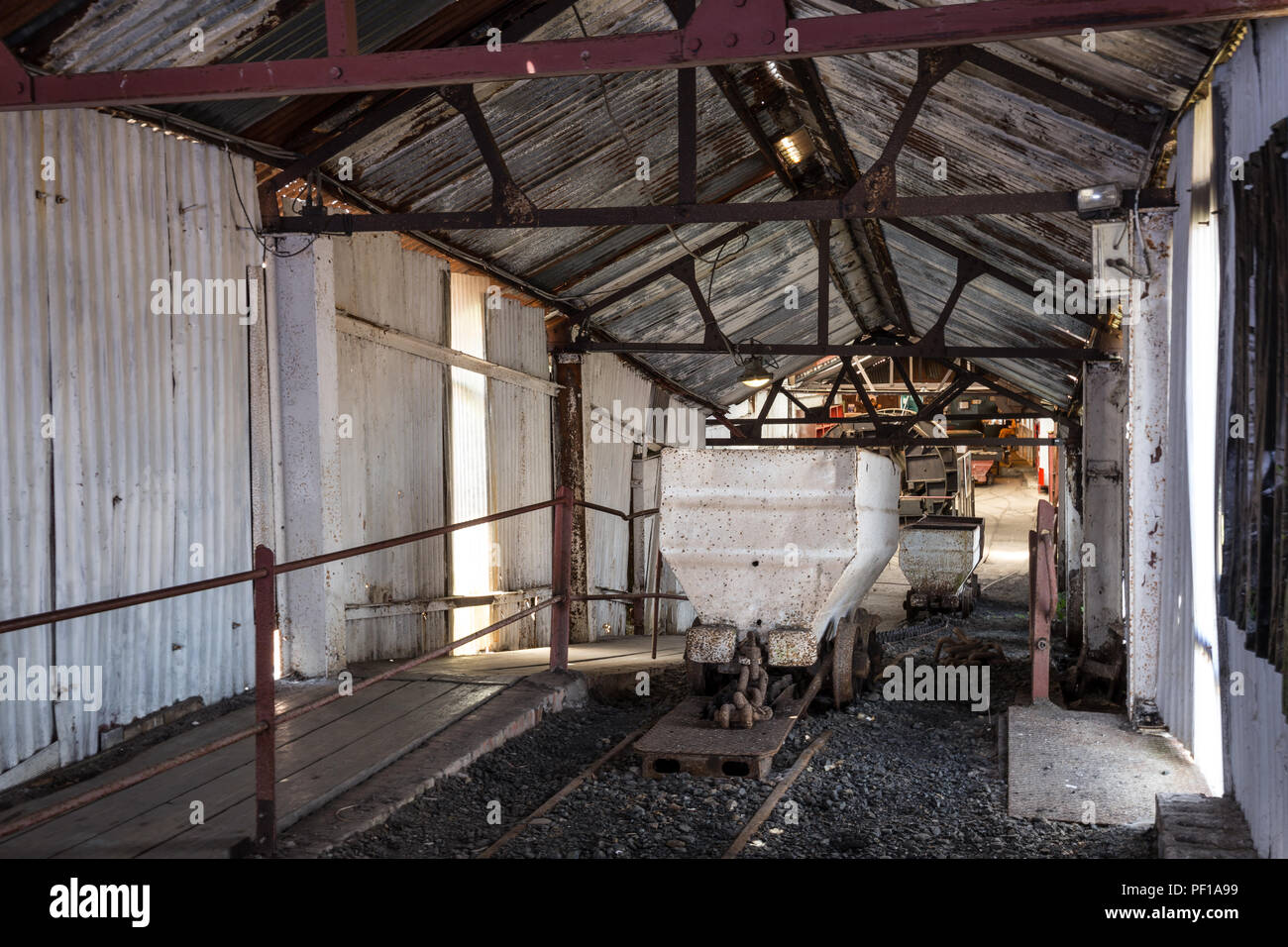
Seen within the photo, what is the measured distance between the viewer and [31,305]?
18.5ft

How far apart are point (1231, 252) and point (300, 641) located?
645 centimetres

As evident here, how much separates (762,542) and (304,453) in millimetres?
3458

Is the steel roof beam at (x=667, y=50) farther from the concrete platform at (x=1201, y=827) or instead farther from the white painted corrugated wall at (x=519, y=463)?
the white painted corrugated wall at (x=519, y=463)

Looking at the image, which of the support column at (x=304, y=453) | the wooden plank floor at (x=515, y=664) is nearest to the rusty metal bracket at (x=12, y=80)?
the support column at (x=304, y=453)

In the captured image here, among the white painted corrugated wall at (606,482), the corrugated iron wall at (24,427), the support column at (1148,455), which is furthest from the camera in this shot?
the white painted corrugated wall at (606,482)

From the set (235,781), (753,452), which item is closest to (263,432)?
(235,781)

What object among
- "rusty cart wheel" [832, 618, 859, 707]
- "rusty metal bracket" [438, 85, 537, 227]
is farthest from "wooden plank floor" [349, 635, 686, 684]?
"rusty metal bracket" [438, 85, 537, 227]

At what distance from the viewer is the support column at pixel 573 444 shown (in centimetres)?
1396

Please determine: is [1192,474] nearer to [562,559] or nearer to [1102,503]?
Answer: [562,559]

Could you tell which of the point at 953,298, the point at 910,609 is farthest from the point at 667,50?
the point at 910,609

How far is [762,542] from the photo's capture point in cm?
763

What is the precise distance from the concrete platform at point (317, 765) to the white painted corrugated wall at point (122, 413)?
0.57m

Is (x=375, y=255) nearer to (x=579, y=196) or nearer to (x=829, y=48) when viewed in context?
(x=579, y=196)

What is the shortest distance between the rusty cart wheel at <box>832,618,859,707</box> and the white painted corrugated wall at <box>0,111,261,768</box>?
4.42m
